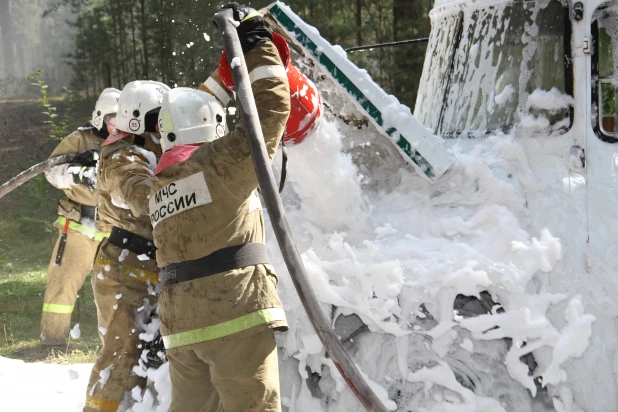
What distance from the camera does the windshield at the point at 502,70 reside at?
3430 mm

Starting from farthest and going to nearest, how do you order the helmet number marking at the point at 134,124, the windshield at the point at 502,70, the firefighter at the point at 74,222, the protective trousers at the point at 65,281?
the protective trousers at the point at 65,281, the firefighter at the point at 74,222, the helmet number marking at the point at 134,124, the windshield at the point at 502,70

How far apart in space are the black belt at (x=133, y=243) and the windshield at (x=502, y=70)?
5.63ft

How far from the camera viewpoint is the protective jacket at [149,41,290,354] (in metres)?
2.84

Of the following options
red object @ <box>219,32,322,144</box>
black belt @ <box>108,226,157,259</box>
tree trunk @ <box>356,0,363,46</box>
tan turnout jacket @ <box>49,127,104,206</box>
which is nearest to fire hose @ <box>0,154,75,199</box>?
tan turnout jacket @ <box>49,127,104,206</box>

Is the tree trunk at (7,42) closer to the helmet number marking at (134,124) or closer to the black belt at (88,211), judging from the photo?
the black belt at (88,211)

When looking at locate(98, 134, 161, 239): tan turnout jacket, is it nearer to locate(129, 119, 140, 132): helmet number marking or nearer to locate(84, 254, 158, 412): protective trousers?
locate(129, 119, 140, 132): helmet number marking

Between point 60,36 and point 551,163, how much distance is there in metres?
24.8

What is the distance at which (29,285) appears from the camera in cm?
1106

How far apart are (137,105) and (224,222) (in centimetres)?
158

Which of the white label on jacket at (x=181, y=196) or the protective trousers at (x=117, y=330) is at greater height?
the white label on jacket at (x=181, y=196)

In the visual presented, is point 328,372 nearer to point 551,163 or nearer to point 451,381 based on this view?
point 451,381

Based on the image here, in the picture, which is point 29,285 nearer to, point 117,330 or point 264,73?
point 117,330

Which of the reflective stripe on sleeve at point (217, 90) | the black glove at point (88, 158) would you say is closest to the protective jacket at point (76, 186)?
the black glove at point (88, 158)

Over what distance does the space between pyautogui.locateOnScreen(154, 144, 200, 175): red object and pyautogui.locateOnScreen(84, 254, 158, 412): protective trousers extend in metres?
1.14
